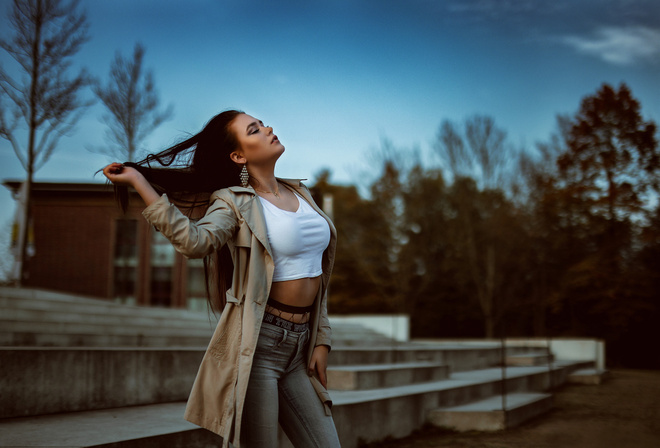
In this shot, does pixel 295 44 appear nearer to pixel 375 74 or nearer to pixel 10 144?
pixel 375 74

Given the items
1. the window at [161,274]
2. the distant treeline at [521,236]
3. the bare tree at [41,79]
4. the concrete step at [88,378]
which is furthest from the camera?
the window at [161,274]

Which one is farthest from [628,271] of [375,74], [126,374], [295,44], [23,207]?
[126,374]

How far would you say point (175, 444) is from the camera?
127 inches

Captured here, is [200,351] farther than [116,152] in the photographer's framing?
No

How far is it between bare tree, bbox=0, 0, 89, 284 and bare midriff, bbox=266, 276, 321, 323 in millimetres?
9147

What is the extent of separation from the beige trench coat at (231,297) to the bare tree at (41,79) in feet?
29.8

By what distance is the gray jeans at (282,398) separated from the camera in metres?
2.04

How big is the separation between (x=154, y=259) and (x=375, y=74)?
57.2 ft

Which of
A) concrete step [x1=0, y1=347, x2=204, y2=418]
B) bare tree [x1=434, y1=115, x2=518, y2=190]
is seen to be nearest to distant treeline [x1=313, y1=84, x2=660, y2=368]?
bare tree [x1=434, y1=115, x2=518, y2=190]

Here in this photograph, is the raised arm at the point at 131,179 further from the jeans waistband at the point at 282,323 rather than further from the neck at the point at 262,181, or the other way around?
the jeans waistband at the point at 282,323

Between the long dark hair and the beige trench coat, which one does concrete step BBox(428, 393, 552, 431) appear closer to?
the long dark hair

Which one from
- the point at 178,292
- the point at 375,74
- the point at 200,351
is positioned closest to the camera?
the point at 200,351

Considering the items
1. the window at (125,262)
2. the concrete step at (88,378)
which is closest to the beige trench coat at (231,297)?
the concrete step at (88,378)

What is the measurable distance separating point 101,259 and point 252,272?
2728 cm
